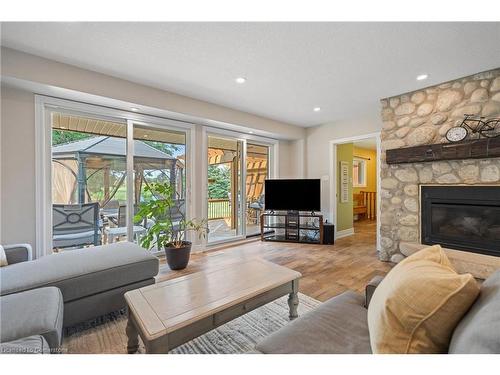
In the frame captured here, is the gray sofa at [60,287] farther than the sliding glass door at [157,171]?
No

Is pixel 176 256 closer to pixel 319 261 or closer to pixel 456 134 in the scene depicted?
pixel 319 261

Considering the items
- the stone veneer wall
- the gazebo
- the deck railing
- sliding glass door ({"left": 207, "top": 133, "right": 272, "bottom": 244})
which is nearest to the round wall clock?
the stone veneer wall

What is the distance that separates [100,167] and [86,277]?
70.8 inches

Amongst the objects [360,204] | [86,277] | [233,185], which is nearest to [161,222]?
[86,277]

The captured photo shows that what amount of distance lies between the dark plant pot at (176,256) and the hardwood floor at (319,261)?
0.08 m

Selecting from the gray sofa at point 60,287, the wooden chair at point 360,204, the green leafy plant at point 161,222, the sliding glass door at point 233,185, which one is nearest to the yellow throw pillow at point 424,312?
the gray sofa at point 60,287

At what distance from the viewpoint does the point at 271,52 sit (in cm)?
209

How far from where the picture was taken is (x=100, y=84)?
2.50m

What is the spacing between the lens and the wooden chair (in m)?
6.65

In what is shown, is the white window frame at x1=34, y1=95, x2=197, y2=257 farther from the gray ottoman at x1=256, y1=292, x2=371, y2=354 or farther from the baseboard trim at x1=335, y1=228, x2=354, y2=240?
the baseboard trim at x1=335, y1=228, x2=354, y2=240

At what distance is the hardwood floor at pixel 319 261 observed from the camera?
8.02 ft

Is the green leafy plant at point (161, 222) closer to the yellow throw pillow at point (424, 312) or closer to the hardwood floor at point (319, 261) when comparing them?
the hardwood floor at point (319, 261)
